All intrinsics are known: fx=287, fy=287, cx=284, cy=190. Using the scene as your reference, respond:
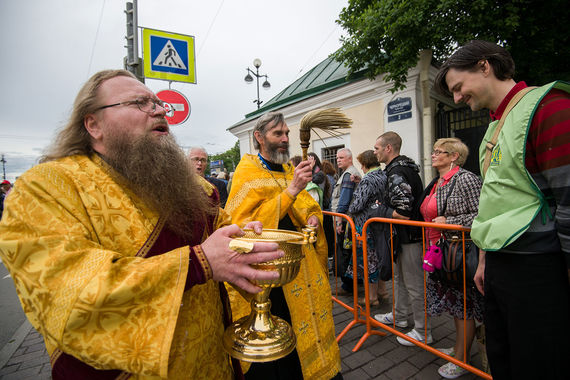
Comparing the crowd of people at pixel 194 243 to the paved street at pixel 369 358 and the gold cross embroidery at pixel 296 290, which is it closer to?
the gold cross embroidery at pixel 296 290

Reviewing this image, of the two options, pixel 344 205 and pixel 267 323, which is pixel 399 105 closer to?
pixel 344 205

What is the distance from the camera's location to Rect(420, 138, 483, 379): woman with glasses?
2.44m

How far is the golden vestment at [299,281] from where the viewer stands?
2.15m

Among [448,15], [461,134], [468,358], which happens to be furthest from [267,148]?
[461,134]

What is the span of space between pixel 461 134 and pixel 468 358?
6294mm

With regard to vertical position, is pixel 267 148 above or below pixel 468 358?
above

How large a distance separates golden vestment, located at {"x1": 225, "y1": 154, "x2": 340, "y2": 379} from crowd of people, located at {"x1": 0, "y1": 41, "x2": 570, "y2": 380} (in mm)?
12

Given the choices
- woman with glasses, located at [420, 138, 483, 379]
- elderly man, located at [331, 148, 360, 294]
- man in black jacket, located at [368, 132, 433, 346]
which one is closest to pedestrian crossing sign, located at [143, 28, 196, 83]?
elderly man, located at [331, 148, 360, 294]

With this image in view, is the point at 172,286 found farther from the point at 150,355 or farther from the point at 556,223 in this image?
the point at 556,223

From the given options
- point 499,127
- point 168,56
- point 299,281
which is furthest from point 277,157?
point 168,56

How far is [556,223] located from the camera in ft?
4.34

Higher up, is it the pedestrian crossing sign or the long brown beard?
the pedestrian crossing sign

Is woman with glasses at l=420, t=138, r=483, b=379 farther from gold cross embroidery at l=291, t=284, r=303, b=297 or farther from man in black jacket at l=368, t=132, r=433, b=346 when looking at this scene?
gold cross embroidery at l=291, t=284, r=303, b=297

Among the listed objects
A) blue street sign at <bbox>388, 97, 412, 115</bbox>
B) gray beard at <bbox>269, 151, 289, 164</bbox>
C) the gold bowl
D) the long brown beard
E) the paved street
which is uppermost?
blue street sign at <bbox>388, 97, 412, 115</bbox>
